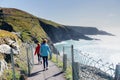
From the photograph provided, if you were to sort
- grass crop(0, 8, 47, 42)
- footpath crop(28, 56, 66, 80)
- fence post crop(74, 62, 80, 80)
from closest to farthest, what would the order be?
fence post crop(74, 62, 80, 80), footpath crop(28, 56, 66, 80), grass crop(0, 8, 47, 42)

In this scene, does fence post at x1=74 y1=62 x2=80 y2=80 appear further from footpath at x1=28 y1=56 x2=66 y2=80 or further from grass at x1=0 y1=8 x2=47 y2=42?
→ grass at x1=0 y1=8 x2=47 y2=42

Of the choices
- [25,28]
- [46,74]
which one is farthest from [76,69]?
[25,28]

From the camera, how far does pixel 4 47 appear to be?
2148 centimetres

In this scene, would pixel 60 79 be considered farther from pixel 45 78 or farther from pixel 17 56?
pixel 17 56

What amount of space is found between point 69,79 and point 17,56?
5.66 metres

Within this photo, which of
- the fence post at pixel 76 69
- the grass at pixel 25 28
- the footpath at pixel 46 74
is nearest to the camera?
the fence post at pixel 76 69

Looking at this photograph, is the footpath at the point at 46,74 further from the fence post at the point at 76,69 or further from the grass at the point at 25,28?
the grass at the point at 25,28

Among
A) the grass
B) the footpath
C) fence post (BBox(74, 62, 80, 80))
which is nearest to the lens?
fence post (BBox(74, 62, 80, 80))

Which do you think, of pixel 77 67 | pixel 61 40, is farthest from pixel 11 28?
pixel 77 67

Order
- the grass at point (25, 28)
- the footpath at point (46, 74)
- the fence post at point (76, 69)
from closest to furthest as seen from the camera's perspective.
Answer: the fence post at point (76, 69) < the footpath at point (46, 74) < the grass at point (25, 28)

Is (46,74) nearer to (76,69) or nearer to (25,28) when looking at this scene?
(76,69)

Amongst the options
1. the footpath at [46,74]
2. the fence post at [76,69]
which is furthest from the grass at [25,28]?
the fence post at [76,69]

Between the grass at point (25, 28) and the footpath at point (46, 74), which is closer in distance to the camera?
the footpath at point (46, 74)

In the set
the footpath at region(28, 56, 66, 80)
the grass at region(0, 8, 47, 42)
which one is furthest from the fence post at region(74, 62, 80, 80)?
the grass at region(0, 8, 47, 42)
